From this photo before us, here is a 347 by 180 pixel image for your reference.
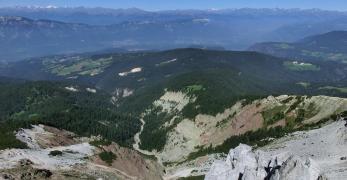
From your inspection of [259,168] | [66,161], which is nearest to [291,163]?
[259,168]

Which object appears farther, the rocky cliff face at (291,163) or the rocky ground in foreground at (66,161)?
the rocky ground in foreground at (66,161)

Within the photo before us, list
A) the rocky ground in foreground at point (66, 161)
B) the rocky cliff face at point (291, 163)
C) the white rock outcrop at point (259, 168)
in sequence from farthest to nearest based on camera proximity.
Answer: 1. the rocky ground in foreground at point (66, 161)
2. the rocky cliff face at point (291, 163)
3. the white rock outcrop at point (259, 168)

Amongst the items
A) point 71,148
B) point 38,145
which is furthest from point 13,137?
point 71,148

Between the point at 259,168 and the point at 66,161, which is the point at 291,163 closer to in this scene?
the point at 259,168

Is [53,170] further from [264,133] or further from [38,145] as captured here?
[264,133]

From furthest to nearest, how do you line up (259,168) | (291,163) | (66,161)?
(66,161) < (259,168) < (291,163)

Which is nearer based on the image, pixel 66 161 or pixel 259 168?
pixel 259 168

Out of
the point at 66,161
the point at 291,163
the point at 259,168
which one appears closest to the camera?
the point at 291,163

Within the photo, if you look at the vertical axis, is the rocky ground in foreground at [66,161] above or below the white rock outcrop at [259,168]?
below

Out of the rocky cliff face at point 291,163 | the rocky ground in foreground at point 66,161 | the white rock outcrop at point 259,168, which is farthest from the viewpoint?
the rocky ground in foreground at point 66,161

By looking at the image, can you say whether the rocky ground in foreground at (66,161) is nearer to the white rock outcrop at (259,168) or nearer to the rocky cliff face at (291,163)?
the white rock outcrop at (259,168)

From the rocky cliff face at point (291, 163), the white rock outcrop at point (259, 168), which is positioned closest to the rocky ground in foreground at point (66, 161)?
the white rock outcrop at point (259, 168)
